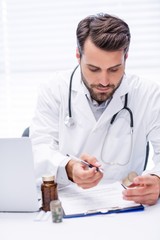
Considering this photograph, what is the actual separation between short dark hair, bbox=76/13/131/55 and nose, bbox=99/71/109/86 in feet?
0.35

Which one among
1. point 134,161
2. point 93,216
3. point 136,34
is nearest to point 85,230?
point 93,216

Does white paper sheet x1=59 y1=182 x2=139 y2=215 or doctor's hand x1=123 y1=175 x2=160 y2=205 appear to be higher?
doctor's hand x1=123 y1=175 x2=160 y2=205

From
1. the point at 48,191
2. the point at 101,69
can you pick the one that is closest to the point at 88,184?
the point at 48,191

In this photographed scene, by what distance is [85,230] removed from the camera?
110 centimetres

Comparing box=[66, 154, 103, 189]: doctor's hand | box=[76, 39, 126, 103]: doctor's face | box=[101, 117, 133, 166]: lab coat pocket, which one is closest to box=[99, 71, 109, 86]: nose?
box=[76, 39, 126, 103]: doctor's face

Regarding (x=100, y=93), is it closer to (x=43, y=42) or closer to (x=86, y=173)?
(x=86, y=173)

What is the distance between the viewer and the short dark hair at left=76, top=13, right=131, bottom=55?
4.97ft

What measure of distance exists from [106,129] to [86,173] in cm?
44

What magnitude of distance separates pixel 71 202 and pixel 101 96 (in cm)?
54

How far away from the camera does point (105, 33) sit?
1.54 metres

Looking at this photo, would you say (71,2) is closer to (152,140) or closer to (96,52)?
(96,52)

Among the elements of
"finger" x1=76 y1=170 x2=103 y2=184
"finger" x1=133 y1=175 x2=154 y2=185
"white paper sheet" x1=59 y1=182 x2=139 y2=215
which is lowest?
"white paper sheet" x1=59 y1=182 x2=139 y2=215

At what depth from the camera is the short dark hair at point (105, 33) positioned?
151cm

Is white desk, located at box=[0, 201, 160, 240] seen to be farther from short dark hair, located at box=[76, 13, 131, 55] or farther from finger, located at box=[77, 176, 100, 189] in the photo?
short dark hair, located at box=[76, 13, 131, 55]
